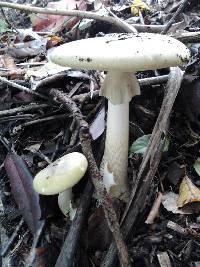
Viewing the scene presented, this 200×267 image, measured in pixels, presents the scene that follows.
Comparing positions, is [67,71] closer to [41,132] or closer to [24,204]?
[41,132]

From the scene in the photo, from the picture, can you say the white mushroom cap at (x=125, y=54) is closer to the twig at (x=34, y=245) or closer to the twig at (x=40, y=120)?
the twig at (x=40, y=120)

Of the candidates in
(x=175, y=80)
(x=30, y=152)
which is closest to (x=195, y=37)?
(x=175, y=80)

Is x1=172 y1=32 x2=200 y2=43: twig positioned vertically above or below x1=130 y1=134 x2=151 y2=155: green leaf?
above

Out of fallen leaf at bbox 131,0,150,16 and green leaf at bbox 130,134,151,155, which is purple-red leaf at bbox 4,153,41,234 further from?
fallen leaf at bbox 131,0,150,16

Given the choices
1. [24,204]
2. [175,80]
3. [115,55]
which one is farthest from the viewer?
[175,80]

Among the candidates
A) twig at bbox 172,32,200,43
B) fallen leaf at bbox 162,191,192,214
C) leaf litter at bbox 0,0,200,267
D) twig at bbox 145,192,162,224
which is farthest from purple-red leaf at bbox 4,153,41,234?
twig at bbox 172,32,200,43

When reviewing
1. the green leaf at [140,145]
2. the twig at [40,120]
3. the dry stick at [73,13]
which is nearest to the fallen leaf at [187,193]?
the green leaf at [140,145]

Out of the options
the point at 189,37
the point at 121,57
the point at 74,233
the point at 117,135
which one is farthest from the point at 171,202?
the point at 189,37
